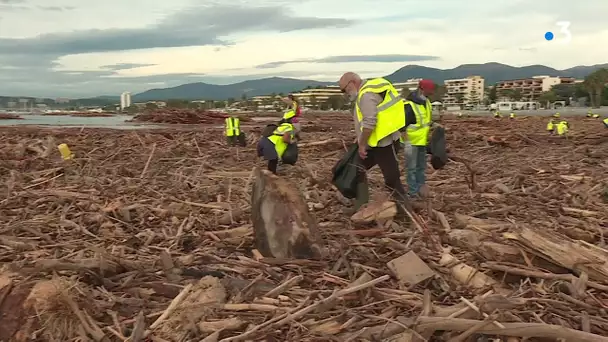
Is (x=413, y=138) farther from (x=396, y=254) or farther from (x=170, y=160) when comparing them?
(x=170, y=160)

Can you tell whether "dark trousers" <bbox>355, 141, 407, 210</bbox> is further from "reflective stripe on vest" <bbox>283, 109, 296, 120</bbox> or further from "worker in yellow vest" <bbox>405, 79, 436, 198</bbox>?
Result: "reflective stripe on vest" <bbox>283, 109, 296, 120</bbox>

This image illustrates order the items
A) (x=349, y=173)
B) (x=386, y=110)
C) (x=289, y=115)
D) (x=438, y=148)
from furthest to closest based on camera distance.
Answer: (x=289, y=115)
(x=438, y=148)
(x=349, y=173)
(x=386, y=110)

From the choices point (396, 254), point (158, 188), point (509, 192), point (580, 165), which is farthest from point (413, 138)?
point (580, 165)

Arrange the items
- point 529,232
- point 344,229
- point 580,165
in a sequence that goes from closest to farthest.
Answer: point 529,232
point 344,229
point 580,165

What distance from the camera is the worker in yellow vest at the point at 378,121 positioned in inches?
246

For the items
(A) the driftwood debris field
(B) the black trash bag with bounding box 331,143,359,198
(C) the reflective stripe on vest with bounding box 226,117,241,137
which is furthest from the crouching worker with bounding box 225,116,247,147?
(B) the black trash bag with bounding box 331,143,359,198

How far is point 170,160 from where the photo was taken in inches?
479

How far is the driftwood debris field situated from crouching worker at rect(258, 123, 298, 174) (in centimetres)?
116

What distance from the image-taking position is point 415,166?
805cm

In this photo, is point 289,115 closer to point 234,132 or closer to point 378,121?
point 378,121

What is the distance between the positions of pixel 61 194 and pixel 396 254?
4.86 meters

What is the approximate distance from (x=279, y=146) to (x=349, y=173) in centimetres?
339

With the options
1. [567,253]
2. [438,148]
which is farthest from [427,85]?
[567,253]

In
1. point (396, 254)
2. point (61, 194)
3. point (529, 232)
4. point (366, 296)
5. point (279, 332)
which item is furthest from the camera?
point (61, 194)
